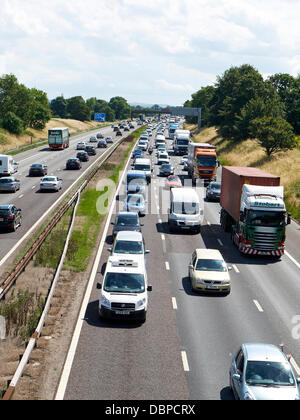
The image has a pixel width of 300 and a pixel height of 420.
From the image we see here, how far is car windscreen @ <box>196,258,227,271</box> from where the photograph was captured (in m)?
24.4

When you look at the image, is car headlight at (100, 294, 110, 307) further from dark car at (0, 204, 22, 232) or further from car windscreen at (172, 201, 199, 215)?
car windscreen at (172, 201, 199, 215)

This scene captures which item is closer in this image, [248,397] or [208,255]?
[248,397]

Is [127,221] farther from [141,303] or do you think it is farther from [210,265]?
[141,303]

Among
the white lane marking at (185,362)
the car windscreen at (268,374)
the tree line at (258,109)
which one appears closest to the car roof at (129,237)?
the white lane marking at (185,362)

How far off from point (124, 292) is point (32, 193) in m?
31.3

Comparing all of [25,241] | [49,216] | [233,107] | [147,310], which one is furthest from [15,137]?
[147,310]

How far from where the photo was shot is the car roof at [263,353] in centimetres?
1359

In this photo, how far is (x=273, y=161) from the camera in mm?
73750

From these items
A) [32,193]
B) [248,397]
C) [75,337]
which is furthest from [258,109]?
[248,397]

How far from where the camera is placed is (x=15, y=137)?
10569 cm

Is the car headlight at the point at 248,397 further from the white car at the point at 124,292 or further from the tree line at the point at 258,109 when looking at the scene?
the tree line at the point at 258,109

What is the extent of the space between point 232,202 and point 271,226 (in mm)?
4867

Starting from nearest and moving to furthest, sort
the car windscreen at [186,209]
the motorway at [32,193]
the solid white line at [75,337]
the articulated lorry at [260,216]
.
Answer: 1. the solid white line at [75,337]
2. the articulated lorry at [260,216]
3. the motorway at [32,193]
4. the car windscreen at [186,209]

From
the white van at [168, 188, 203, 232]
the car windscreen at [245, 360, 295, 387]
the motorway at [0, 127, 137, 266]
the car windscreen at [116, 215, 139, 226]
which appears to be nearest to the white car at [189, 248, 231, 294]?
the car windscreen at [116, 215, 139, 226]
